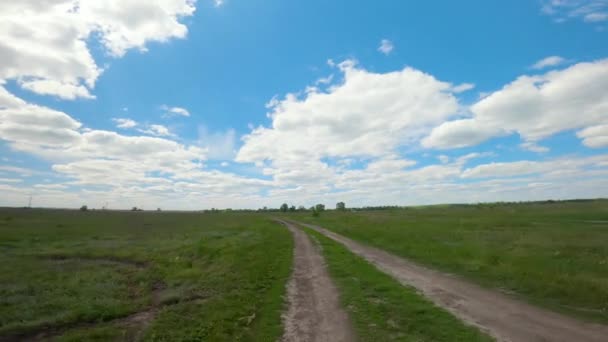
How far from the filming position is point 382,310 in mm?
10367

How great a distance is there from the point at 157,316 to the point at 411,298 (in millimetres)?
9171

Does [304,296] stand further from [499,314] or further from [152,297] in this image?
[152,297]

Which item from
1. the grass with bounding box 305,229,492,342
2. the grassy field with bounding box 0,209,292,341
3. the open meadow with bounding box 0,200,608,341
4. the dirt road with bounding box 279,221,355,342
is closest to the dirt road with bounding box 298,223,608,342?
the open meadow with bounding box 0,200,608,341

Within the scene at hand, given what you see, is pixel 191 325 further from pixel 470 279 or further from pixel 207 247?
pixel 207 247

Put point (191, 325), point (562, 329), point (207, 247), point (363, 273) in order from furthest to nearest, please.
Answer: point (207, 247) → point (363, 273) → point (191, 325) → point (562, 329)

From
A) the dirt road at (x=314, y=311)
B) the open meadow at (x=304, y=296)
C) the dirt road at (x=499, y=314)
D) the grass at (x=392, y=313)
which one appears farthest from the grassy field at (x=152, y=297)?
the dirt road at (x=499, y=314)

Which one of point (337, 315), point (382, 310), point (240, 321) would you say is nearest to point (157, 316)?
point (240, 321)

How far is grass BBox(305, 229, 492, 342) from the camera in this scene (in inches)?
325

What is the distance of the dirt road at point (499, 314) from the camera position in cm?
818

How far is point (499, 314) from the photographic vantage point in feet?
32.2

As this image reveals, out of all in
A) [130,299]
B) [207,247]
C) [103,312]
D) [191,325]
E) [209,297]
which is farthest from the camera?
→ [207,247]

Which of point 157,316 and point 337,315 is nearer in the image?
point 337,315

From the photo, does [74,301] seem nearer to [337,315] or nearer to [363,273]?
[337,315]

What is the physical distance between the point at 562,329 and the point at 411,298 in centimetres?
430
